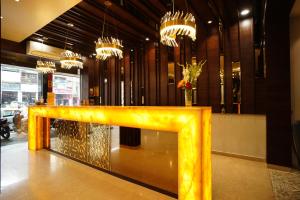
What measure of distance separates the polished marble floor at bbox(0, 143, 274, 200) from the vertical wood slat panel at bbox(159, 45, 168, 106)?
3334mm

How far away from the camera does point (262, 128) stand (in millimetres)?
4477

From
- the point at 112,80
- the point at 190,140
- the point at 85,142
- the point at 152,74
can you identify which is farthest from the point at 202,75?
the point at 112,80

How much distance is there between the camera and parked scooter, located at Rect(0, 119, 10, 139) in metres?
7.06

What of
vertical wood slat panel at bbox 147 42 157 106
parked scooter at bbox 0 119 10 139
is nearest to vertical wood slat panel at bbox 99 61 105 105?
vertical wood slat panel at bbox 147 42 157 106

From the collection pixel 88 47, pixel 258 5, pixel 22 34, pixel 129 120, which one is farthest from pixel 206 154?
pixel 88 47

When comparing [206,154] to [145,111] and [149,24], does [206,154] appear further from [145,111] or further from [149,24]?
[149,24]

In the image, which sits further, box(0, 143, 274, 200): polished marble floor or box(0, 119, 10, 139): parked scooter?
box(0, 119, 10, 139): parked scooter

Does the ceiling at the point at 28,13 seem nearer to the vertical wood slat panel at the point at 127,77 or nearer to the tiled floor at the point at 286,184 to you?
the vertical wood slat panel at the point at 127,77

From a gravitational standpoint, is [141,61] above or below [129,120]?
above

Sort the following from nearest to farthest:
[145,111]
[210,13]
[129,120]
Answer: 1. [145,111]
2. [129,120]
3. [210,13]

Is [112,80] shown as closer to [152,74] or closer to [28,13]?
[152,74]

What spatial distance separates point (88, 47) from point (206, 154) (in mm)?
7810

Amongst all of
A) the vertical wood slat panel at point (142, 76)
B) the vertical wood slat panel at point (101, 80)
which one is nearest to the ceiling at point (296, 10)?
the vertical wood slat panel at point (142, 76)

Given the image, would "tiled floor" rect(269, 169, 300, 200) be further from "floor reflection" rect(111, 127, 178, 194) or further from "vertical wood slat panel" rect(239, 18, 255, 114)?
"vertical wood slat panel" rect(239, 18, 255, 114)
